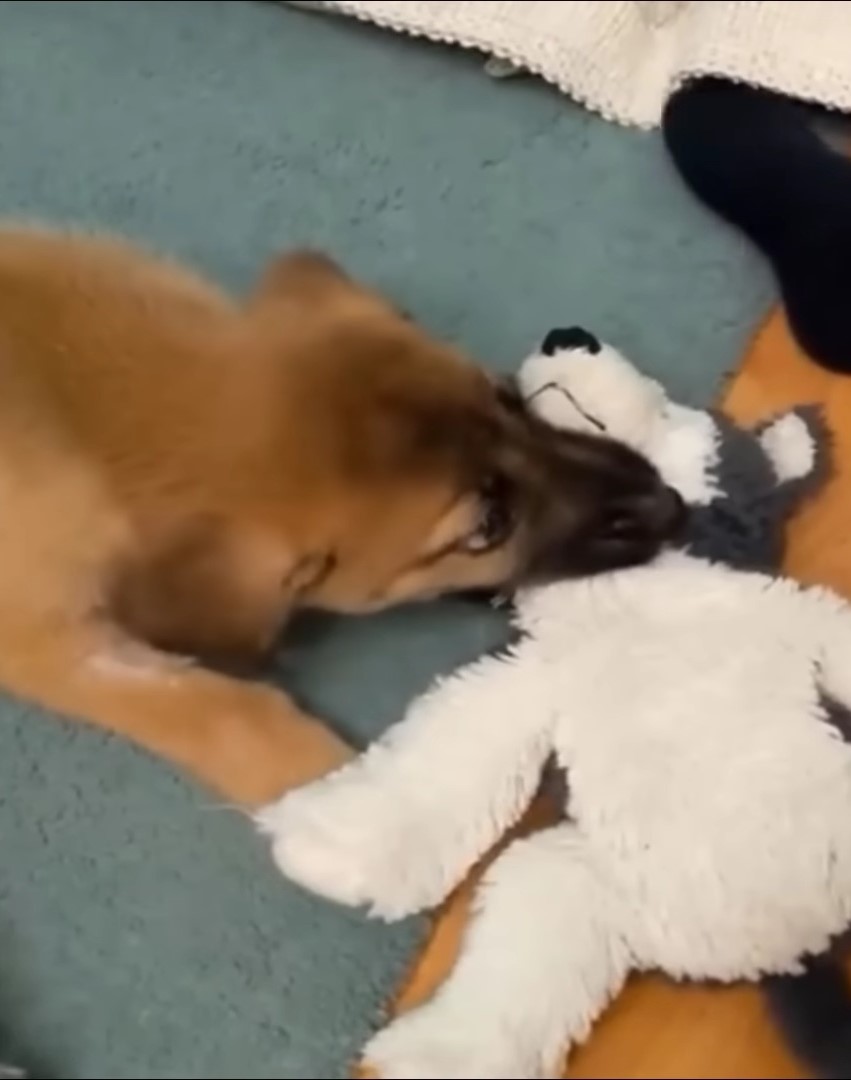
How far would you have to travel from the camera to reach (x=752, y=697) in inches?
57.9

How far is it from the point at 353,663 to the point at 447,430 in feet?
1.16

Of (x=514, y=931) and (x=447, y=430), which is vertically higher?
(x=447, y=430)

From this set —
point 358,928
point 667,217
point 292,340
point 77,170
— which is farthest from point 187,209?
point 358,928

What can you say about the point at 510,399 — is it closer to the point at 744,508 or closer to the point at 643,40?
the point at 744,508

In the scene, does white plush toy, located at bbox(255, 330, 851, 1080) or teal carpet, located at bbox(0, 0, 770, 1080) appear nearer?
white plush toy, located at bbox(255, 330, 851, 1080)

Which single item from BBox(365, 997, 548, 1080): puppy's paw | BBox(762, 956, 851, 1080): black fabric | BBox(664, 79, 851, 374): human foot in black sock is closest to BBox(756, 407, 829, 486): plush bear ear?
BBox(664, 79, 851, 374): human foot in black sock

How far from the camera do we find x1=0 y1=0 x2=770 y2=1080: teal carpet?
1567 millimetres

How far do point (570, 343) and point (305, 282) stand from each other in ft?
0.92

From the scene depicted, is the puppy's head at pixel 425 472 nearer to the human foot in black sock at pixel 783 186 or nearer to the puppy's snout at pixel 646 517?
the puppy's snout at pixel 646 517

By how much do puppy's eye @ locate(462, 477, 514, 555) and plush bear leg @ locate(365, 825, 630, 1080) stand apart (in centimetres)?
24

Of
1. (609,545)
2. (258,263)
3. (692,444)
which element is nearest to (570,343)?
(692,444)

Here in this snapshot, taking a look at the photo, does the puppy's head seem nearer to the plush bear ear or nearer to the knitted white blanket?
the plush bear ear

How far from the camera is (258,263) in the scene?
203cm

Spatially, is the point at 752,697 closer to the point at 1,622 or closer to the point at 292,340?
the point at 292,340
